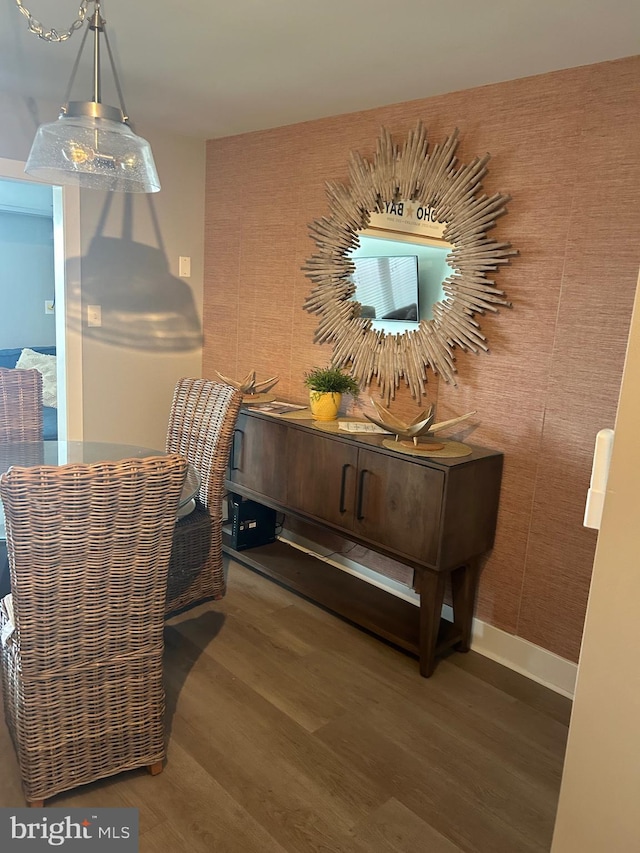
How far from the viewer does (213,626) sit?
8.88 ft

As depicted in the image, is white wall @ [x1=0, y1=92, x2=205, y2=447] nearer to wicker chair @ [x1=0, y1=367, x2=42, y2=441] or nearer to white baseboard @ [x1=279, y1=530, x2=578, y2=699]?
wicker chair @ [x1=0, y1=367, x2=42, y2=441]

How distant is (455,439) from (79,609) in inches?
65.6

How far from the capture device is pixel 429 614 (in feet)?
7.84

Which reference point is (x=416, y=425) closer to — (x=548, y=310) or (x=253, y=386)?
(x=548, y=310)

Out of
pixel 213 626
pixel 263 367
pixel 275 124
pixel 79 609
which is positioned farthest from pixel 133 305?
pixel 79 609

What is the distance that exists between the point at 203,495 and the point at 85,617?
127 centimetres

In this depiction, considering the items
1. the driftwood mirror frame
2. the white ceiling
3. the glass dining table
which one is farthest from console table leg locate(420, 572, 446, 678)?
the white ceiling

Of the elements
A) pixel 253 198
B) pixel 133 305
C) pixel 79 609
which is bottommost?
pixel 79 609

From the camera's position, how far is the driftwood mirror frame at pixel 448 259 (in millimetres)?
2461

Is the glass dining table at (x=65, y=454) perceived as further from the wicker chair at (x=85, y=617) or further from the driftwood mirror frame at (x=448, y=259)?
the driftwood mirror frame at (x=448, y=259)

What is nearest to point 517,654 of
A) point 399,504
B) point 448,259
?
point 399,504

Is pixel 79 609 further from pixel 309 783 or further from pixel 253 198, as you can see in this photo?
pixel 253 198

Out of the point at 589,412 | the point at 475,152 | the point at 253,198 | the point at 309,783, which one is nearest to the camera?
the point at 309,783

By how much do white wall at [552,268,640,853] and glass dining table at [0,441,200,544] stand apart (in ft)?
5.16
